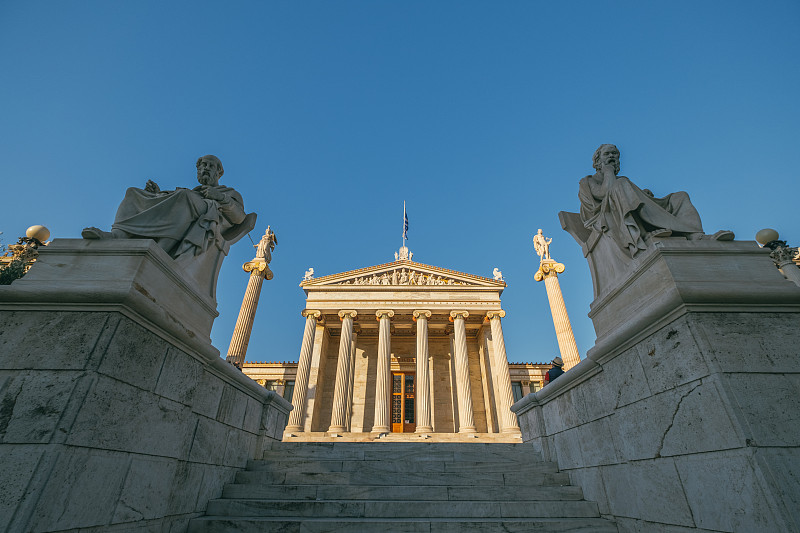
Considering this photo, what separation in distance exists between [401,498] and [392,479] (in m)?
0.54

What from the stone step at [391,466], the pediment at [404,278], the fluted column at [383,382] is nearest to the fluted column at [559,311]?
the pediment at [404,278]

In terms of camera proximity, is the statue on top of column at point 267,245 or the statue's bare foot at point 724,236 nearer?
the statue's bare foot at point 724,236

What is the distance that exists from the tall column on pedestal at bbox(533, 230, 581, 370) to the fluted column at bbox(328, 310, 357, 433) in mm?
11988

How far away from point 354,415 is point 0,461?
2167 cm

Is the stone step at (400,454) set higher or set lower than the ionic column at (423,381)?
lower

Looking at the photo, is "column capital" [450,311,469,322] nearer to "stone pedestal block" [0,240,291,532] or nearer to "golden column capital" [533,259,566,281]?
"golden column capital" [533,259,566,281]

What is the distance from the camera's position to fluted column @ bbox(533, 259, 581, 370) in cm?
1955

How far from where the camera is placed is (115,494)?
2.69 metres

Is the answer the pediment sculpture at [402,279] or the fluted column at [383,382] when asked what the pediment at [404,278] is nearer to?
the pediment sculpture at [402,279]

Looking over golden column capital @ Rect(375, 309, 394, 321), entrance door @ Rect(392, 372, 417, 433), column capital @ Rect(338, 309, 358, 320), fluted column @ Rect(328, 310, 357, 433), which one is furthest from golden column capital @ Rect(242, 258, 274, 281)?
entrance door @ Rect(392, 372, 417, 433)

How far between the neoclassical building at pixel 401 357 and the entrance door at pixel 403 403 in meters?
0.07

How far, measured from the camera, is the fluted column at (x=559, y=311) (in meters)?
19.5

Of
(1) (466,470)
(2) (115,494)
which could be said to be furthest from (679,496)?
(2) (115,494)

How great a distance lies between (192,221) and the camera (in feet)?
13.5
